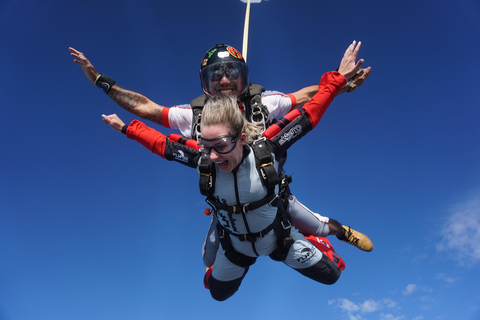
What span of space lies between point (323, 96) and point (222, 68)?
136 cm

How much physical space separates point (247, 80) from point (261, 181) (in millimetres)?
1532

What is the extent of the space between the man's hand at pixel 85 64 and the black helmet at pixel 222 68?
153 centimetres

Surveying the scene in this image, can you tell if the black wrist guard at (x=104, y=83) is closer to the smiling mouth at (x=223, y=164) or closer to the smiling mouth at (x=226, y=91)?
the smiling mouth at (x=226, y=91)

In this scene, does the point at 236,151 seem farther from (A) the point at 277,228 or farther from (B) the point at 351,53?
(B) the point at 351,53

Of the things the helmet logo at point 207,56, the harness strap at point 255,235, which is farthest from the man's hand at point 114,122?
the harness strap at point 255,235

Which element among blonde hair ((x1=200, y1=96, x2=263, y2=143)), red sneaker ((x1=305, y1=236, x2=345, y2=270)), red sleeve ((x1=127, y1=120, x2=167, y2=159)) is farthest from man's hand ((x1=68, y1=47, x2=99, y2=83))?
red sneaker ((x1=305, y1=236, x2=345, y2=270))

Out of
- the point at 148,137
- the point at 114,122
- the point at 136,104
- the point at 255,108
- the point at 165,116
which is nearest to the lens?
the point at 148,137

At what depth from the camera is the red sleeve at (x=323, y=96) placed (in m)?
3.13

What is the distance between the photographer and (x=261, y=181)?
297cm

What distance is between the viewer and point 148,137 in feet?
10.9

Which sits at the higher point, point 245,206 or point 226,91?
point 226,91

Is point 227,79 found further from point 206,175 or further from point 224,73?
point 206,175

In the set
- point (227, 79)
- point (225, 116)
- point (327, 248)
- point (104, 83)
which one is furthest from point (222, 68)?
point (327, 248)

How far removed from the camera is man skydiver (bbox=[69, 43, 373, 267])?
384 centimetres
